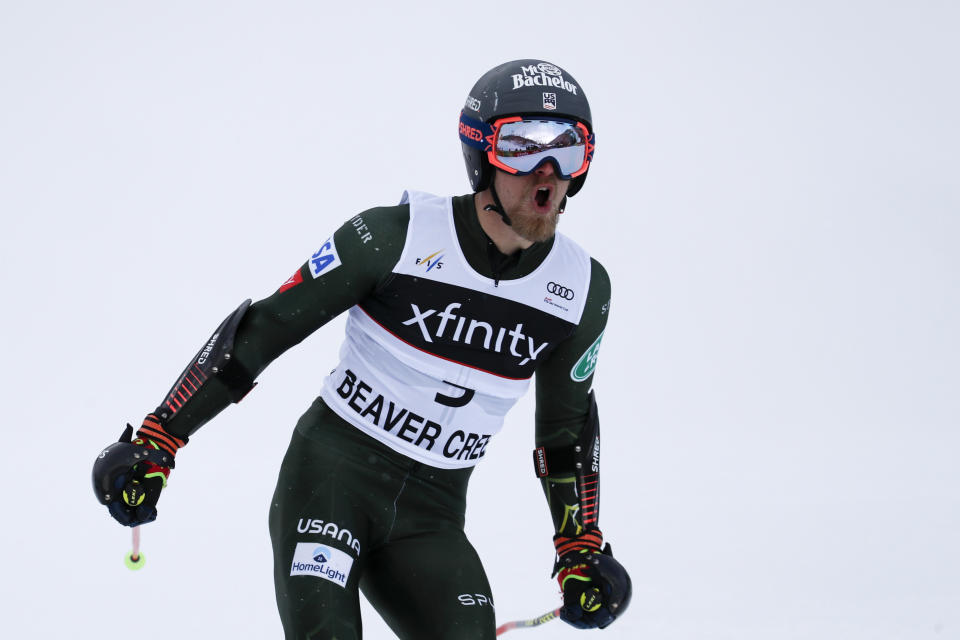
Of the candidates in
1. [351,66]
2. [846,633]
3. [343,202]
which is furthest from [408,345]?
[351,66]

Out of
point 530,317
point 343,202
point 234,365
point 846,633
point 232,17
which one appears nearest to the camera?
point 234,365

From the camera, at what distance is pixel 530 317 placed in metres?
3.61

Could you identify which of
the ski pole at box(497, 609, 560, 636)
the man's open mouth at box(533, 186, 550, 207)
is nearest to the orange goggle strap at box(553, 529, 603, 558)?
the ski pole at box(497, 609, 560, 636)

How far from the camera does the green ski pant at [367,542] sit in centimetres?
328

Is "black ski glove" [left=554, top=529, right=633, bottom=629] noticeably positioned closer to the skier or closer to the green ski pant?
the skier

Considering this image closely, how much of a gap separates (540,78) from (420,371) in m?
1.02

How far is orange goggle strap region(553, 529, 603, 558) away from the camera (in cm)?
383

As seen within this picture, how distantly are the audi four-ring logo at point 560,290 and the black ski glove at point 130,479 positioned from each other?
4.43 ft

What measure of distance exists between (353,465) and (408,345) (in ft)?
1.42

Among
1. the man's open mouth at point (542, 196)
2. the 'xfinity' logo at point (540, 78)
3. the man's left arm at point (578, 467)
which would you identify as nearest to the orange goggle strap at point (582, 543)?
the man's left arm at point (578, 467)

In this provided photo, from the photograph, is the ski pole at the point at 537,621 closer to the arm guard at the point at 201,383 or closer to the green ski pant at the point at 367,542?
the green ski pant at the point at 367,542

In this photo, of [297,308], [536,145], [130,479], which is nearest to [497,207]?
[536,145]

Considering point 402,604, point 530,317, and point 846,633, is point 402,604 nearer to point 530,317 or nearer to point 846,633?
point 530,317

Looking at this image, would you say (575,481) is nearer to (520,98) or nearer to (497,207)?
(497,207)
